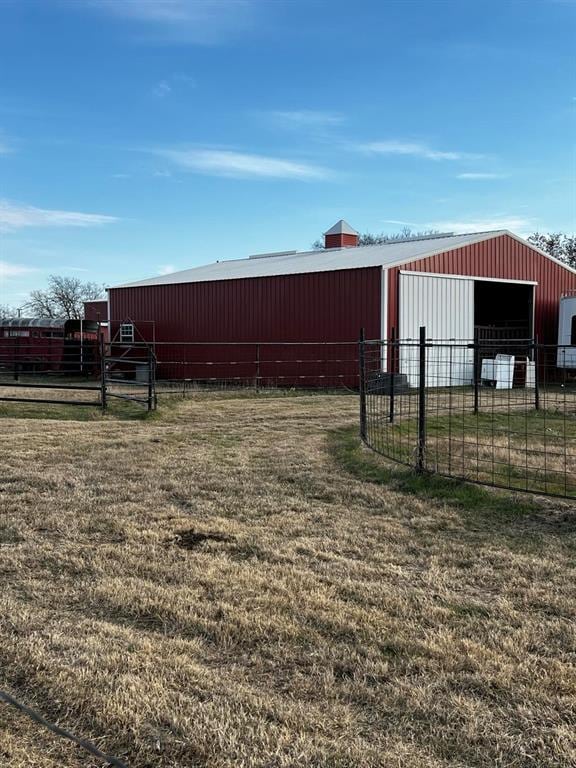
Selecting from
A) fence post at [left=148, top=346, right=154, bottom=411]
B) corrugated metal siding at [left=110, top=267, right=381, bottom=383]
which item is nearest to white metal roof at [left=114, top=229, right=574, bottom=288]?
corrugated metal siding at [left=110, top=267, right=381, bottom=383]

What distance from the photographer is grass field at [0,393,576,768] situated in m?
2.50

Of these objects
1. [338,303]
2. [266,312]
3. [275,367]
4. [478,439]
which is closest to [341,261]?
[338,303]

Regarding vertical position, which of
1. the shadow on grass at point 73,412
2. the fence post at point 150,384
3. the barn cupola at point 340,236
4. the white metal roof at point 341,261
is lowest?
the shadow on grass at point 73,412

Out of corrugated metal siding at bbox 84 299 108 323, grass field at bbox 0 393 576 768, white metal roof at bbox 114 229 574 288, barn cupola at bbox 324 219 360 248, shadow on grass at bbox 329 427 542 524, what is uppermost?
barn cupola at bbox 324 219 360 248

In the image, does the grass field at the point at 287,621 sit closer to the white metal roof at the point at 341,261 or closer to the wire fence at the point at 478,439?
the wire fence at the point at 478,439

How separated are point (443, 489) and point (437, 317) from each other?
1342 cm

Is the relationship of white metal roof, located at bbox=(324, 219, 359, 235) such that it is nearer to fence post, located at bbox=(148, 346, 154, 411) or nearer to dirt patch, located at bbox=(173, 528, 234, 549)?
fence post, located at bbox=(148, 346, 154, 411)

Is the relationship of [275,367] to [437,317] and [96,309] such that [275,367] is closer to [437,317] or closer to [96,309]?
[437,317]

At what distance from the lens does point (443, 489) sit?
19.9 feet

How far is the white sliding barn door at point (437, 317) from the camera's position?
18.1 meters

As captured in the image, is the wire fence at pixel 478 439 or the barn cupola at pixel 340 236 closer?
the wire fence at pixel 478 439

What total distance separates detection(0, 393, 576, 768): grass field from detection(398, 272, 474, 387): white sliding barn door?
39.2 feet

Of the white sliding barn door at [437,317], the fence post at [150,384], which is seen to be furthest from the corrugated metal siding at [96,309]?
the fence post at [150,384]

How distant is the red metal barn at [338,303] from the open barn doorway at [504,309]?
4 cm
